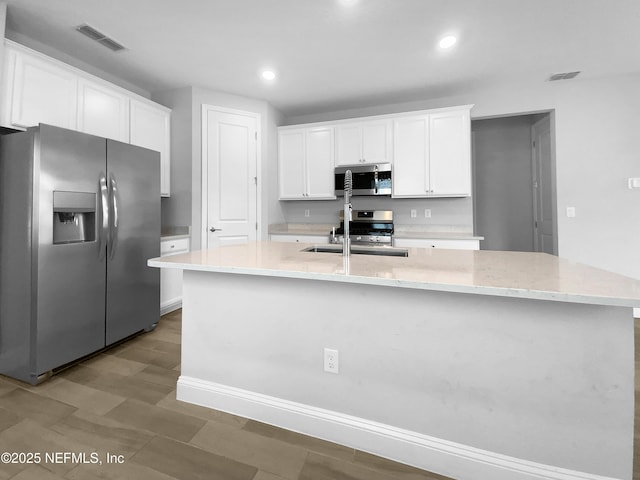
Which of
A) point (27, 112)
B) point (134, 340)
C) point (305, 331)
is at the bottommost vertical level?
point (134, 340)

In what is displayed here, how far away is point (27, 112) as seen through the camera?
7.67 ft

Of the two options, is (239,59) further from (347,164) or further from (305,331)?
(305,331)

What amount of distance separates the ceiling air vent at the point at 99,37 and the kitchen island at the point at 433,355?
2417mm

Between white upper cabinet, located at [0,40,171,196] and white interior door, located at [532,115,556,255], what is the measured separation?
16.3ft

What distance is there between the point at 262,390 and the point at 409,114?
361 cm

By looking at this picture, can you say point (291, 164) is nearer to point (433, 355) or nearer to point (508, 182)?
point (508, 182)

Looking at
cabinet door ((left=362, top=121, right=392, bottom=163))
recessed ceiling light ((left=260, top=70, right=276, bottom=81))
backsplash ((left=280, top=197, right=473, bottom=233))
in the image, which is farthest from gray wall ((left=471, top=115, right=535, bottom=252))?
recessed ceiling light ((left=260, top=70, right=276, bottom=81))

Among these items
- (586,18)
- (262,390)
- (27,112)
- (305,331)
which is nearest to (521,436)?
(305,331)

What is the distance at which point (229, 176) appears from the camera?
3824 mm

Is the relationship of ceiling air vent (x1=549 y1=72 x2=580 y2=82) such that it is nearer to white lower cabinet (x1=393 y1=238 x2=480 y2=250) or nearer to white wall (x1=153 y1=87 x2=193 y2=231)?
white lower cabinet (x1=393 y1=238 x2=480 y2=250)

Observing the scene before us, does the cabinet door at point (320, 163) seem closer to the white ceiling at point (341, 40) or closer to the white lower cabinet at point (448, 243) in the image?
the white ceiling at point (341, 40)

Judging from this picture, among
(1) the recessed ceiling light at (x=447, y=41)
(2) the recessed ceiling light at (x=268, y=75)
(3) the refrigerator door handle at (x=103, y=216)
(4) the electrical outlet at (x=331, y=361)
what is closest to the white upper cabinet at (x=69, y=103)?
(3) the refrigerator door handle at (x=103, y=216)

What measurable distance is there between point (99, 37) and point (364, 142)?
298 centimetres

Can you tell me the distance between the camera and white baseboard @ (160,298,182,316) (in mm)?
3264
